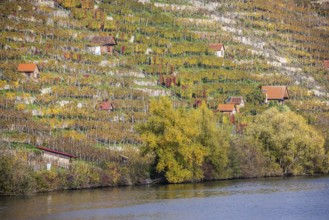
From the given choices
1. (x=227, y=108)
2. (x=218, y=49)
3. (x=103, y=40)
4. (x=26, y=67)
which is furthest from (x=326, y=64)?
(x=26, y=67)

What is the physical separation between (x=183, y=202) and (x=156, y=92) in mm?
39930

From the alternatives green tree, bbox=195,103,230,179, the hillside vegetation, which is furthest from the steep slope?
green tree, bbox=195,103,230,179

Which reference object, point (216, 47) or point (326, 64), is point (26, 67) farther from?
point (326, 64)

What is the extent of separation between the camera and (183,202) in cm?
7062

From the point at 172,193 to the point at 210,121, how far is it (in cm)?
1404

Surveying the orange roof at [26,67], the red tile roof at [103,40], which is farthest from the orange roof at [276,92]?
the orange roof at [26,67]

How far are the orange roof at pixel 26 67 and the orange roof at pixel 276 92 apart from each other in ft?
115

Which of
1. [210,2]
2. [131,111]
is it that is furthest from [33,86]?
[210,2]

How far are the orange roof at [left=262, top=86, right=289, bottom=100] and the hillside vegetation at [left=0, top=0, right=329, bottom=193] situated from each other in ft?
5.46

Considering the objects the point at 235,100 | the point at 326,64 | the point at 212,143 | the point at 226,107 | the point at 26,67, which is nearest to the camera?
the point at 212,143

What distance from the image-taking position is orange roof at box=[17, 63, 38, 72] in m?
98.1

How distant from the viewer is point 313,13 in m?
166

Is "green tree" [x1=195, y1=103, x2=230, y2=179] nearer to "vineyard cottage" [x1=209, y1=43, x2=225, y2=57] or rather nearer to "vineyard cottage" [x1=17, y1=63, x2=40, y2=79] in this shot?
"vineyard cottage" [x1=17, y1=63, x2=40, y2=79]

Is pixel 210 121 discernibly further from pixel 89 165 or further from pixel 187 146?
pixel 89 165
